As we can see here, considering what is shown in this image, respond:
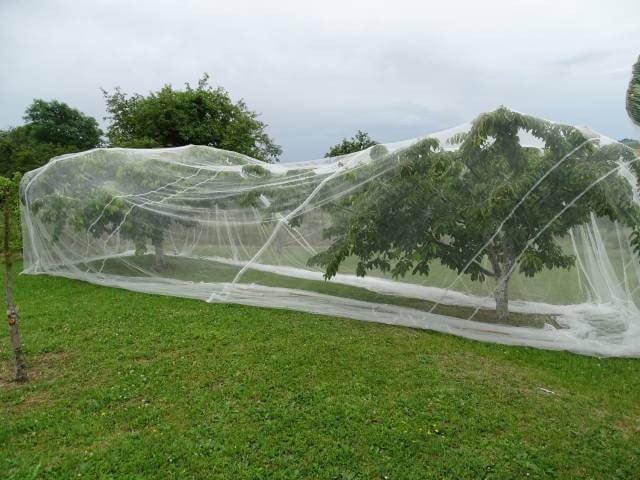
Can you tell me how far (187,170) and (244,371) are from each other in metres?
4.18

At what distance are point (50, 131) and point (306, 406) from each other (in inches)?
1064

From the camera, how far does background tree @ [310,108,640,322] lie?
13.8 ft

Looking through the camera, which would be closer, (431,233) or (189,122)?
(431,233)

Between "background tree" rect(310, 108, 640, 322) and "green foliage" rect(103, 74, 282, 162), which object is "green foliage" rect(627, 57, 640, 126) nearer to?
"background tree" rect(310, 108, 640, 322)

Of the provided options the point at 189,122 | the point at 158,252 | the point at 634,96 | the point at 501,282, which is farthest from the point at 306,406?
the point at 189,122

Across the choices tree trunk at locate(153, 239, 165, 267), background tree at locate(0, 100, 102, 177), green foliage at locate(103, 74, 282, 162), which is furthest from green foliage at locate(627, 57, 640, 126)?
background tree at locate(0, 100, 102, 177)

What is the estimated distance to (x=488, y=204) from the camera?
4.36 meters

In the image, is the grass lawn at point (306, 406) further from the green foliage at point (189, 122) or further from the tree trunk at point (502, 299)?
the green foliage at point (189, 122)

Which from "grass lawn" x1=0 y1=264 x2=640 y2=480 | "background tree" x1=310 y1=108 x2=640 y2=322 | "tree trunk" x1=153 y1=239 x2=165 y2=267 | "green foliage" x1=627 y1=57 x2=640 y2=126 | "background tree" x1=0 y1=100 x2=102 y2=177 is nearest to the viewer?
"grass lawn" x1=0 y1=264 x2=640 y2=480

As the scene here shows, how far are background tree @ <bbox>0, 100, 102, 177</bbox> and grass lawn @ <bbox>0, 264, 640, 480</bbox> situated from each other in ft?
68.6

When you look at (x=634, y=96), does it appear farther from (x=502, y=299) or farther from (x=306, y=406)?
(x=306, y=406)

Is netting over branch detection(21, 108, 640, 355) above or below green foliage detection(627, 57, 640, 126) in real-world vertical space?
below

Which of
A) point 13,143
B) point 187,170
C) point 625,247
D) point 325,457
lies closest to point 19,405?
point 325,457

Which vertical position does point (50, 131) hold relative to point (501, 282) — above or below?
above
